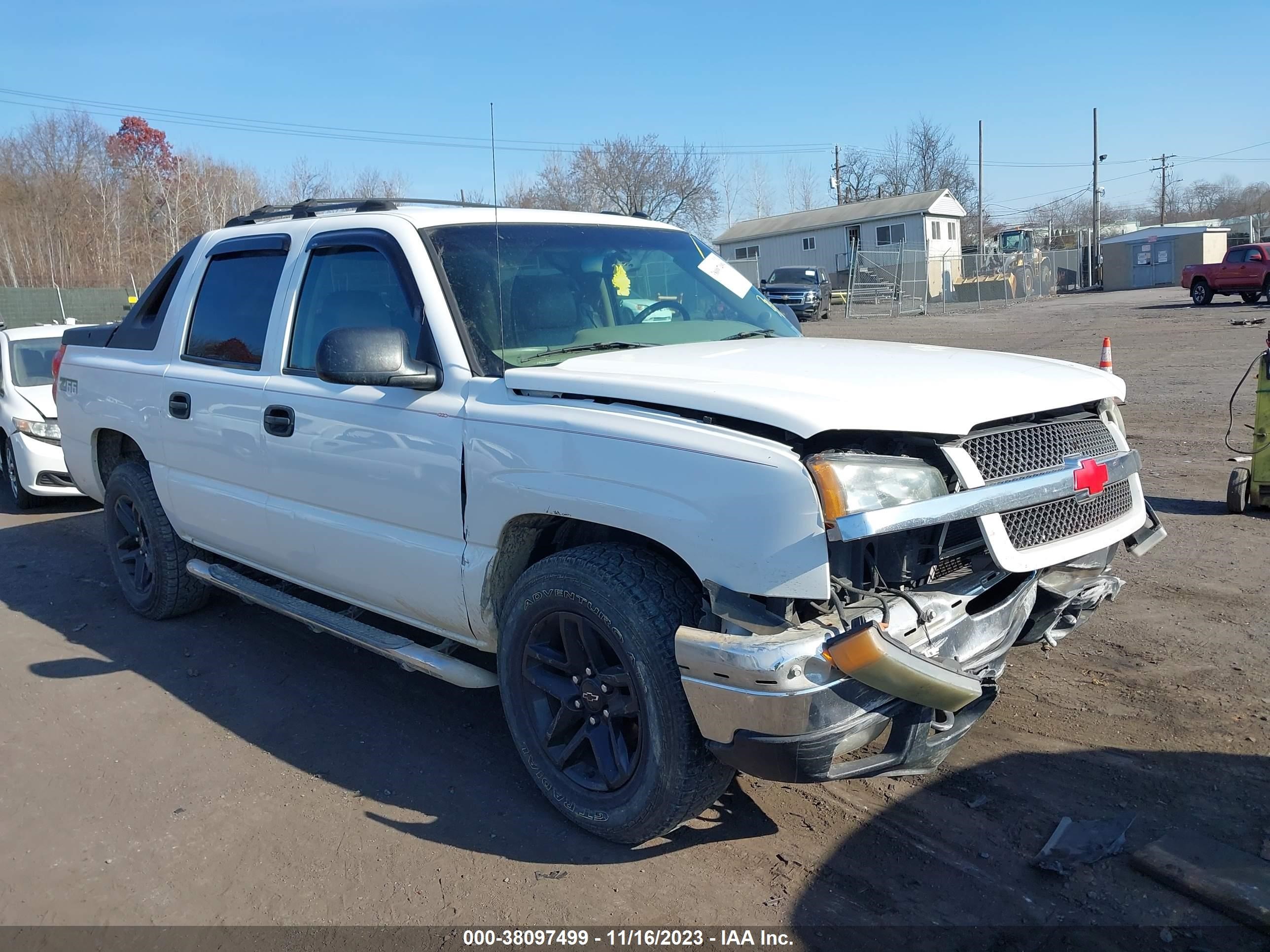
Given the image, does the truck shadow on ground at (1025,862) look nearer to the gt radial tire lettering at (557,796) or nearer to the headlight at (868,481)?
the gt radial tire lettering at (557,796)

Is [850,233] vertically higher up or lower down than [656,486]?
higher up

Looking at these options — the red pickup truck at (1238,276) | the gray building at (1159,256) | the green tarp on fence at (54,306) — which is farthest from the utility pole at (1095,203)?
the green tarp on fence at (54,306)

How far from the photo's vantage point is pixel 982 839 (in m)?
3.09

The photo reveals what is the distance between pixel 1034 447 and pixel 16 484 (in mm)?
9064

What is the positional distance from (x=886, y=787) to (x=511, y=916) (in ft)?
4.57

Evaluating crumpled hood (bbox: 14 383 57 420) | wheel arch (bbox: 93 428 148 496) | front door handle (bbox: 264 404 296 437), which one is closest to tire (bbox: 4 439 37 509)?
crumpled hood (bbox: 14 383 57 420)

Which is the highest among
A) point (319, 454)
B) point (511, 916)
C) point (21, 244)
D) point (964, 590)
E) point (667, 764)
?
point (21, 244)

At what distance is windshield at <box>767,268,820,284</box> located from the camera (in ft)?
118

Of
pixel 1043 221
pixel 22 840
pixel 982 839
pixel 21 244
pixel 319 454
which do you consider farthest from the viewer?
pixel 1043 221

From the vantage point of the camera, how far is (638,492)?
2865 mm

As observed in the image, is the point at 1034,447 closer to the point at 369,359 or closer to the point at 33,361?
the point at 369,359

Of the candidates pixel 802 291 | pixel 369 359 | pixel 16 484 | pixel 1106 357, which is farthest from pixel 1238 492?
pixel 802 291

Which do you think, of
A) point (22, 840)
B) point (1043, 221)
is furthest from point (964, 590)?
point (1043, 221)

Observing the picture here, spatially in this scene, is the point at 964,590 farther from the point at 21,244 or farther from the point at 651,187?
the point at 21,244
